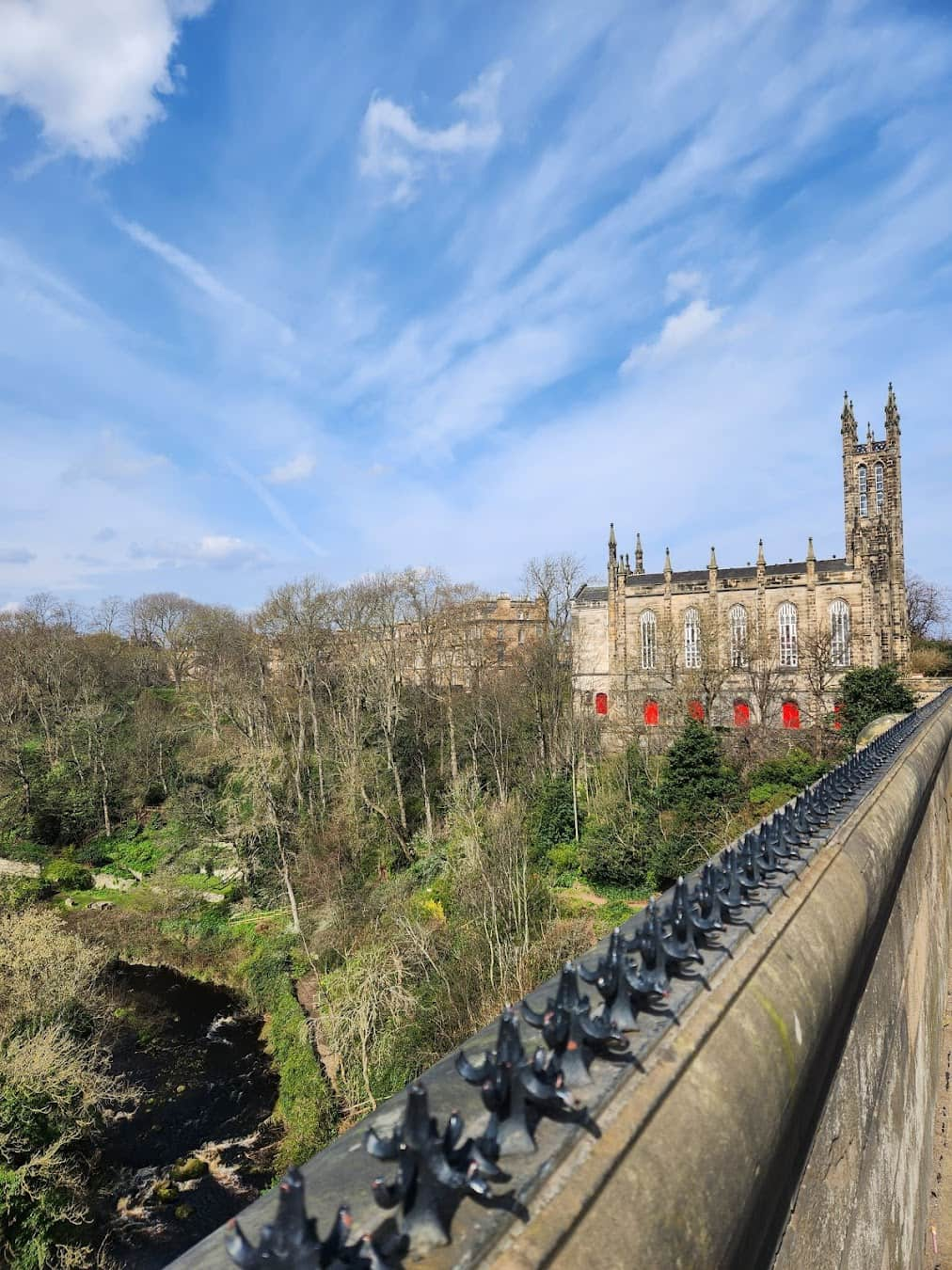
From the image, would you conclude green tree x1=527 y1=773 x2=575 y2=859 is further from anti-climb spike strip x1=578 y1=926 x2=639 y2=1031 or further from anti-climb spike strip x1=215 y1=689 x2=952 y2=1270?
anti-climb spike strip x1=578 y1=926 x2=639 y2=1031

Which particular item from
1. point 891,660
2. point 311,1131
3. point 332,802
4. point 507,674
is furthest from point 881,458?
point 311,1131

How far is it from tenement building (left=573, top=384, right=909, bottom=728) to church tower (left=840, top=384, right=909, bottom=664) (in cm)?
6

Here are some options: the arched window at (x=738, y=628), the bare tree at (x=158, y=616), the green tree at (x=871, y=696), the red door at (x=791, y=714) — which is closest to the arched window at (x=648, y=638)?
the arched window at (x=738, y=628)

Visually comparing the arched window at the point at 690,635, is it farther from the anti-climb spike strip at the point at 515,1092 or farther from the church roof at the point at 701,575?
the anti-climb spike strip at the point at 515,1092

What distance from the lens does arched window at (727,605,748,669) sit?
4444cm

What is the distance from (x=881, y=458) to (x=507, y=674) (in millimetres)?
29502

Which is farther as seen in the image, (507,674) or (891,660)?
(891,660)

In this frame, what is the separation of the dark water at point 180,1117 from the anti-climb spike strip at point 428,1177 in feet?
58.5

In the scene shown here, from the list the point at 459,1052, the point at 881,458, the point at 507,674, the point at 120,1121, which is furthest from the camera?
the point at 881,458

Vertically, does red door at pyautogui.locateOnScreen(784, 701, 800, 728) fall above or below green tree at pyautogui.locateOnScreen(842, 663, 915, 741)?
below

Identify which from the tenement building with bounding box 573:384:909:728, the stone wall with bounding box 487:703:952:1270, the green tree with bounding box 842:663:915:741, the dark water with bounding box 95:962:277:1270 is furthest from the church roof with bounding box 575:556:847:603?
the stone wall with bounding box 487:703:952:1270

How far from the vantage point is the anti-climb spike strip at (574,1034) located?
184cm

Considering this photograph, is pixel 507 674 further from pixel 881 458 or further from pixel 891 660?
pixel 881 458

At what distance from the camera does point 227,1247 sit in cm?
125
